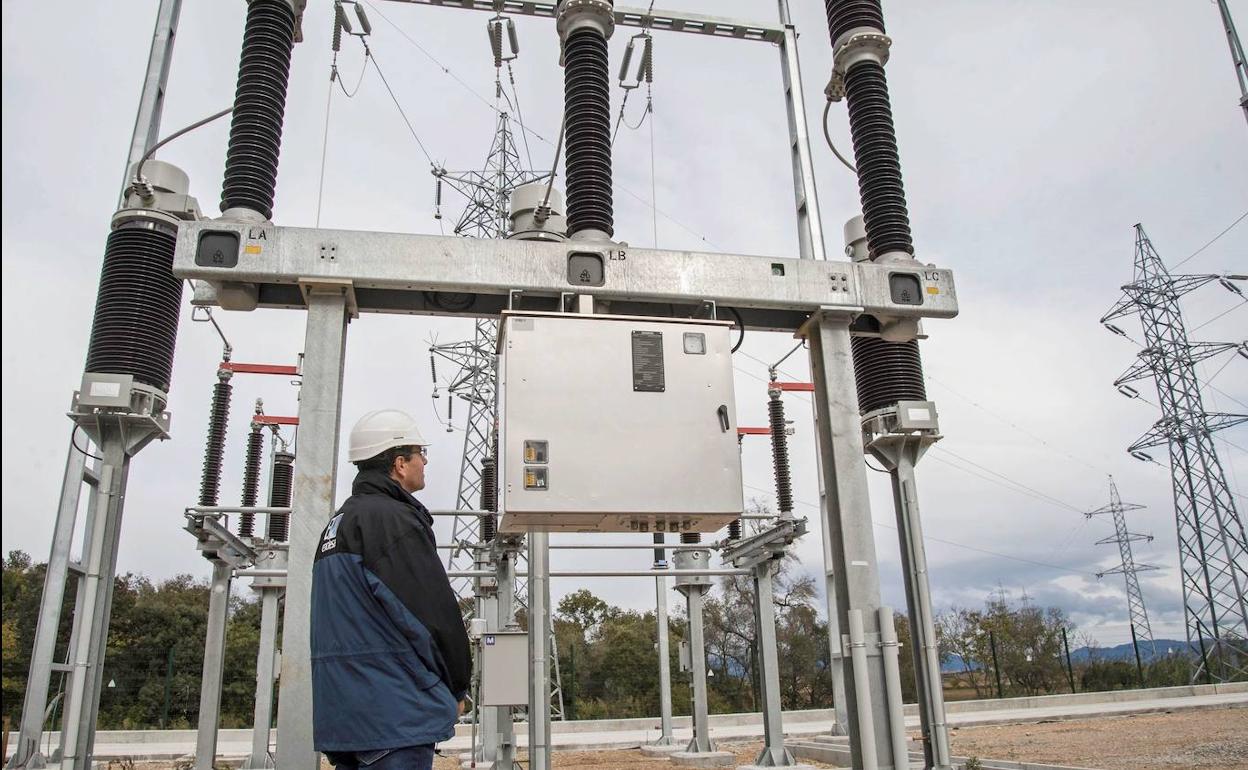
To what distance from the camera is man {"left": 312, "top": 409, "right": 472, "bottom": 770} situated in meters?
2.55

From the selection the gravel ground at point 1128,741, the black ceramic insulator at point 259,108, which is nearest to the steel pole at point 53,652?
the black ceramic insulator at point 259,108

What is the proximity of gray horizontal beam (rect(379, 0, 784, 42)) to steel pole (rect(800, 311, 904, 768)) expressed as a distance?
3.02 metres

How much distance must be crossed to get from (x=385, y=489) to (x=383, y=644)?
1.54ft

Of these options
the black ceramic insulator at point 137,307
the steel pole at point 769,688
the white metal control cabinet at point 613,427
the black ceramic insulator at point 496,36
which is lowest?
the steel pole at point 769,688

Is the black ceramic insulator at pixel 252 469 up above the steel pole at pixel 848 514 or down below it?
above

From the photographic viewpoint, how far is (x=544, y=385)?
400 cm

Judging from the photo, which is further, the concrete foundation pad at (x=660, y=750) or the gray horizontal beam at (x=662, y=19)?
the concrete foundation pad at (x=660, y=750)

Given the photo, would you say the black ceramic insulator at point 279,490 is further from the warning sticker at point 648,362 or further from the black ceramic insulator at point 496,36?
the warning sticker at point 648,362

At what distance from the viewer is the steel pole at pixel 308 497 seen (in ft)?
11.9

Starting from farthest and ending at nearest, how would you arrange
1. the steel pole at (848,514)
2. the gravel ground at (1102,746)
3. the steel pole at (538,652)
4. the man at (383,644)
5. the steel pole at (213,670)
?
the steel pole at (213,670), the gravel ground at (1102,746), the steel pole at (538,652), the steel pole at (848,514), the man at (383,644)

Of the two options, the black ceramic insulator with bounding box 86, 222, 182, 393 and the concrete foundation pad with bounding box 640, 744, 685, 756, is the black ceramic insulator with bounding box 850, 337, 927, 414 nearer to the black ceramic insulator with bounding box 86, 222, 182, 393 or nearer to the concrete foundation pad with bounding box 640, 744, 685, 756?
the black ceramic insulator with bounding box 86, 222, 182, 393

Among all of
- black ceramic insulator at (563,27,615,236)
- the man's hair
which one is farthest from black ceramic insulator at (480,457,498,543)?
the man's hair

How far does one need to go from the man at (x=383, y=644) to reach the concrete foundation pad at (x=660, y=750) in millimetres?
12042

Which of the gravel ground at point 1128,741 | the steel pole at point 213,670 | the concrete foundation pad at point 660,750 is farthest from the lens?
A: the concrete foundation pad at point 660,750
